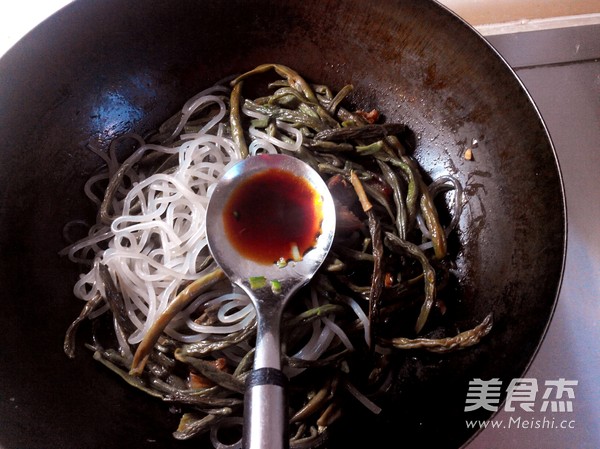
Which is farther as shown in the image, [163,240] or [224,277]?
[163,240]

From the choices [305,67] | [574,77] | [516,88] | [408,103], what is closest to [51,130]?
[305,67]

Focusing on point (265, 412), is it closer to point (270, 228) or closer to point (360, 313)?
point (360, 313)

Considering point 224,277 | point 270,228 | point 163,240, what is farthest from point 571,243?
point 163,240

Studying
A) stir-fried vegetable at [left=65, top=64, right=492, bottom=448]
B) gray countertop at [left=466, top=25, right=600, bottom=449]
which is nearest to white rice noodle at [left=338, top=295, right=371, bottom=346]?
stir-fried vegetable at [left=65, top=64, right=492, bottom=448]

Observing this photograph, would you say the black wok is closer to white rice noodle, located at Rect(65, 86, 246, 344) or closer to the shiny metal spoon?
white rice noodle, located at Rect(65, 86, 246, 344)

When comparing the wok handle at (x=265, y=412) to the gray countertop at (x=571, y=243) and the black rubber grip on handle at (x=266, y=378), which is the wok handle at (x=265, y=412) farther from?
the gray countertop at (x=571, y=243)

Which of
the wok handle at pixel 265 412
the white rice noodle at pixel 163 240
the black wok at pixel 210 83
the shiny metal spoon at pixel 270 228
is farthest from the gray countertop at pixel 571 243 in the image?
the white rice noodle at pixel 163 240

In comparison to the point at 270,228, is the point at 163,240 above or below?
above
